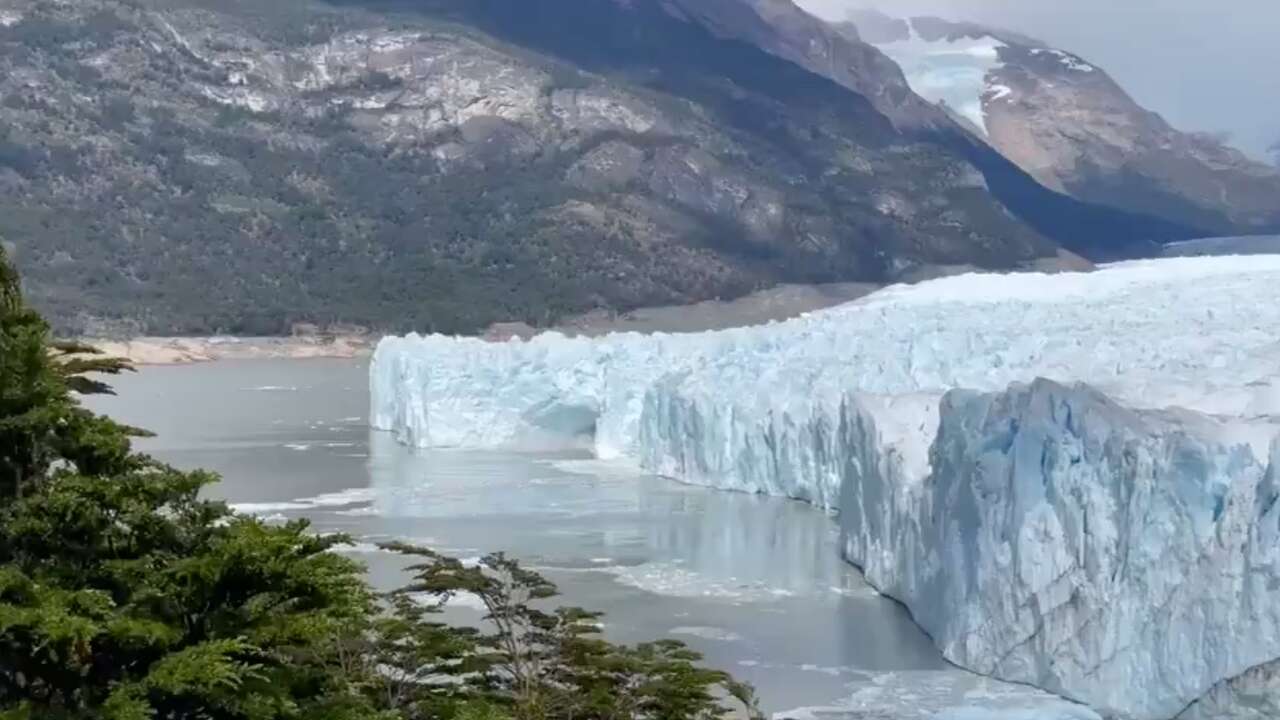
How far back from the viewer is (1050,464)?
372 inches

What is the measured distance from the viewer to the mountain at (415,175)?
6269cm

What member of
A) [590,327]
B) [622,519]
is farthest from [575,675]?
[590,327]

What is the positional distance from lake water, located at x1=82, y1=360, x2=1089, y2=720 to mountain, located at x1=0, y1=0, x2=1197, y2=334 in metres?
35.5

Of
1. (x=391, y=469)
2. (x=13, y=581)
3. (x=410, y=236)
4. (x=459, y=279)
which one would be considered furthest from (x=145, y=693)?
(x=410, y=236)

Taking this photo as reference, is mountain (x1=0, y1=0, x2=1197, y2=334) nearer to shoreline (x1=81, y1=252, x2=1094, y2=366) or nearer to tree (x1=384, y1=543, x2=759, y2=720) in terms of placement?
shoreline (x1=81, y1=252, x2=1094, y2=366)

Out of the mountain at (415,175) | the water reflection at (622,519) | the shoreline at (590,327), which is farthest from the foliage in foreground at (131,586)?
the mountain at (415,175)

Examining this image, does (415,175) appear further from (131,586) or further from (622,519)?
(131,586)

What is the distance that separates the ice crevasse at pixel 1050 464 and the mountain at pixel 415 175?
42.0 meters

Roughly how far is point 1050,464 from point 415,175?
6696 cm

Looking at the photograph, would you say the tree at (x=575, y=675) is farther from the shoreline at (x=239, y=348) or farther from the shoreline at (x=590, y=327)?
the shoreline at (x=239, y=348)

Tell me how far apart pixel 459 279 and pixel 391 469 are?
148 feet

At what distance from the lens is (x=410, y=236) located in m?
69.6

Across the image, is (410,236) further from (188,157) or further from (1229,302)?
(1229,302)

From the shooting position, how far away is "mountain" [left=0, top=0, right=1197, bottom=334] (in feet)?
206
